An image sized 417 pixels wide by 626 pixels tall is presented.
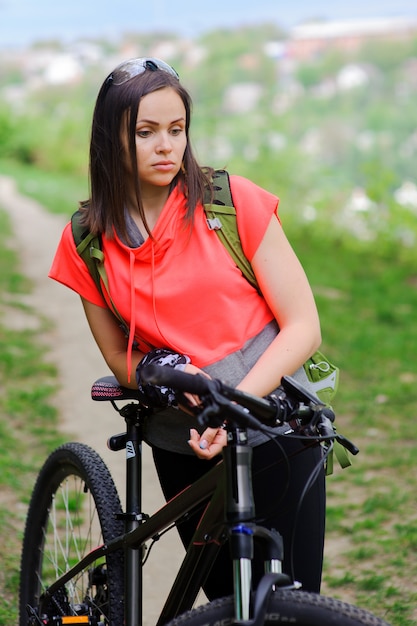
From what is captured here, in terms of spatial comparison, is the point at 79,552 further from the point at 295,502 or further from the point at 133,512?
the point at 295,502

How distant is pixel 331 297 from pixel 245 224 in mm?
6962

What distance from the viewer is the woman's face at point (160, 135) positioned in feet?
6.99

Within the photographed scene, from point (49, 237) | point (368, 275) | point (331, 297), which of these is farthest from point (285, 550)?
point (49, 237)

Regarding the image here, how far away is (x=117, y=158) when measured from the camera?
7.20 ft

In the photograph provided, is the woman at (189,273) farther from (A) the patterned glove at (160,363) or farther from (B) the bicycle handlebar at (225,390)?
(B) the bicycle handlebar at (225,390)

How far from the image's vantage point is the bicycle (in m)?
1.71

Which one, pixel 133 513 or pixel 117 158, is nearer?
pixel 117 158

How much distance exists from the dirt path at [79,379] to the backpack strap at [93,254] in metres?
1.65

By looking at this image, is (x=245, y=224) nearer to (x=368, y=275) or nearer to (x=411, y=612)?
(x=411, y=612)

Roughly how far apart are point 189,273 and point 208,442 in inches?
14.8

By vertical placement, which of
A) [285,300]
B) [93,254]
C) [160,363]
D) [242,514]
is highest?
[93,254]

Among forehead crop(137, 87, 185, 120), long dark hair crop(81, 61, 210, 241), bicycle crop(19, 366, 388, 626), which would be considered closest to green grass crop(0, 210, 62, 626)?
bicycle crop(19, 366, 388, 626)

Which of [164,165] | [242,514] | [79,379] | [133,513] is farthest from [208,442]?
[79,379]

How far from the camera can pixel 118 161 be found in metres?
2.20
